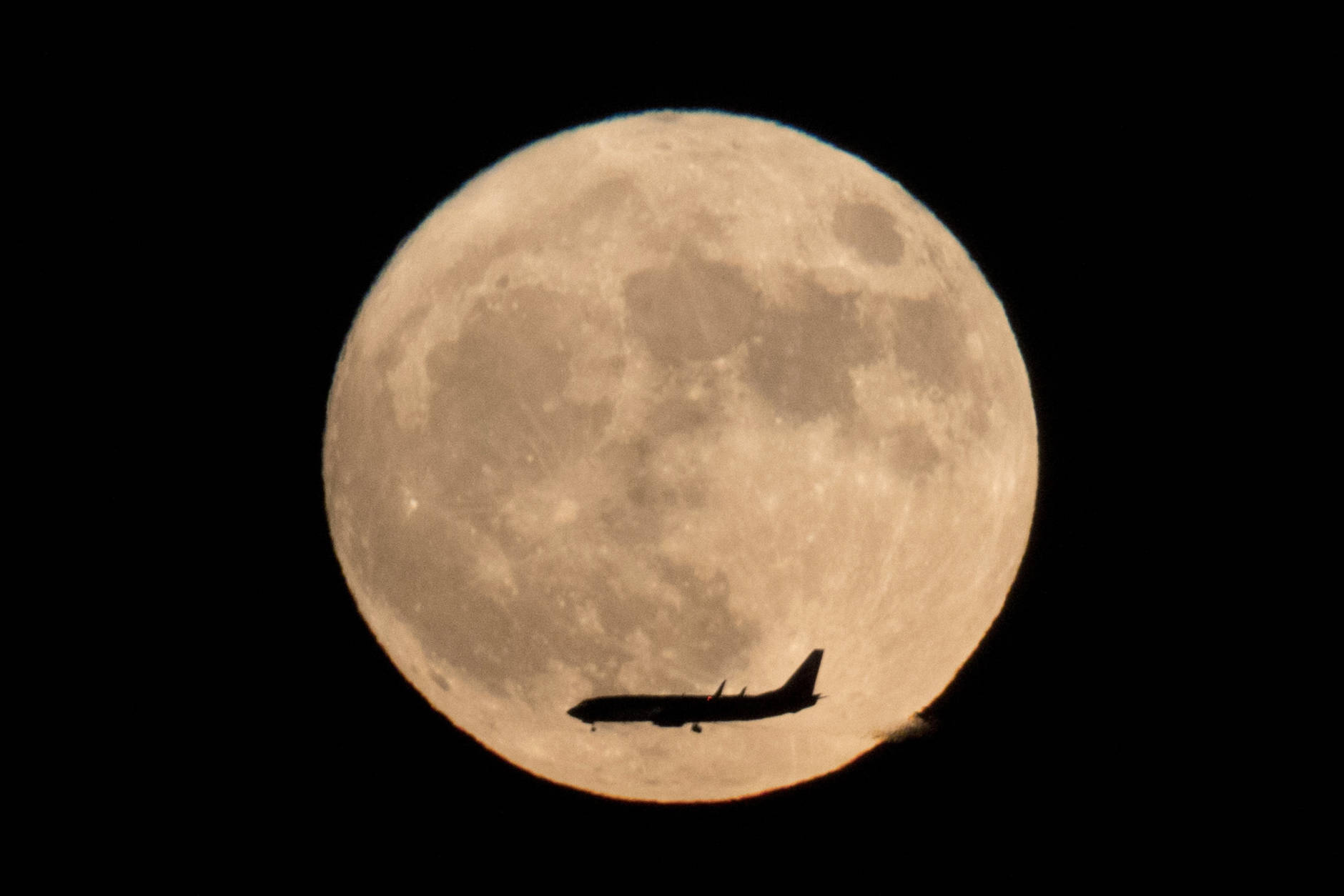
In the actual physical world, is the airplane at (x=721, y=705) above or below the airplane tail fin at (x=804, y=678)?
below

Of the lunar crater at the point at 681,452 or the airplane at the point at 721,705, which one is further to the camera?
the airplane at the point at 721,705

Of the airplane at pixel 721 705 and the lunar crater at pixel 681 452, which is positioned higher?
the lunar crater at pixel 681 452

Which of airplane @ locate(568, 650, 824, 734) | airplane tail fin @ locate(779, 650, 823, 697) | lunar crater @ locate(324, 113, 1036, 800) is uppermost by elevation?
lunar crater @ locate(324, 113, 1036, 800)

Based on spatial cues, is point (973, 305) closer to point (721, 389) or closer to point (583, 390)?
point (721, 389)

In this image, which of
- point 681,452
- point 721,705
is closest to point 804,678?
point 721,705

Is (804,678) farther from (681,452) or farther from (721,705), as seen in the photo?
(681,452)

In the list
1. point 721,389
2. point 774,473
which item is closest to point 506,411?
point 721,389

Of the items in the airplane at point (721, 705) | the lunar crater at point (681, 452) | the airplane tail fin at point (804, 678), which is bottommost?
the airplane at point (721, 705)
